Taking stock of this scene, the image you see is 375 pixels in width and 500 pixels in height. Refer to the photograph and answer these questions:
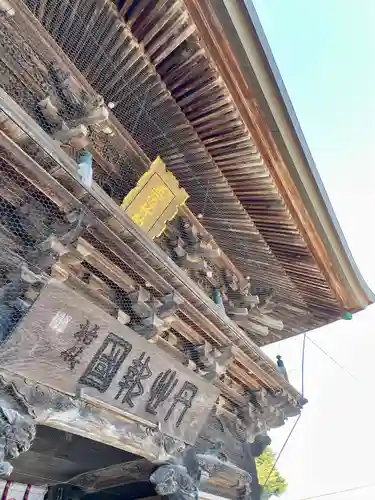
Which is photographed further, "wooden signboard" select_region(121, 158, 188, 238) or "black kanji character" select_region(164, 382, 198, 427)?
"black kanji character" select_region(164, 382, 198, 427)

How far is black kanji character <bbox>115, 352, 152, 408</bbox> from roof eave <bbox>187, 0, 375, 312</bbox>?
2397 millimetres

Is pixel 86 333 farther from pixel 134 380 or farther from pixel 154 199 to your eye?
pixel 154 199

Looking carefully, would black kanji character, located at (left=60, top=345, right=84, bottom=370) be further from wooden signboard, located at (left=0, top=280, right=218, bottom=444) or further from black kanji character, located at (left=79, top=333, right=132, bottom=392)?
black kanji character, located at (left=79, top=333, right=132, bottom=392)

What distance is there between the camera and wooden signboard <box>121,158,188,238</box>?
349cm

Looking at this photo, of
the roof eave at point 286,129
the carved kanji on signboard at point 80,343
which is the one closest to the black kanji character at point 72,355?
the carved kanji on signboard at point 80,343

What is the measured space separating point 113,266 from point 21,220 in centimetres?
75

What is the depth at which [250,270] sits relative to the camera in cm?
→ 556

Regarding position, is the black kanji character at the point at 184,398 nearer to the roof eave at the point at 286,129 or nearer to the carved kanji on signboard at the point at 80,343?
the carved kanji on signboard at the point at 80,343

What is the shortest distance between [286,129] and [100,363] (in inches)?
106

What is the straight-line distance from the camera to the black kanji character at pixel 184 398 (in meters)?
3.66

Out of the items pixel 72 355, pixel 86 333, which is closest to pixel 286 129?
pixel 86 333

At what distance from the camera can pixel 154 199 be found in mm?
3652

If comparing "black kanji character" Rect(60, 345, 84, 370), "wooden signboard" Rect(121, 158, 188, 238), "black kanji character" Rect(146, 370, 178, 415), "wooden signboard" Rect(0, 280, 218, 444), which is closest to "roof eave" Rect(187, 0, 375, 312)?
"wooden signboard" Rect(121, 158, 188, 238)

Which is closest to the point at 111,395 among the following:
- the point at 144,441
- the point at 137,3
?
the point at 144,441
